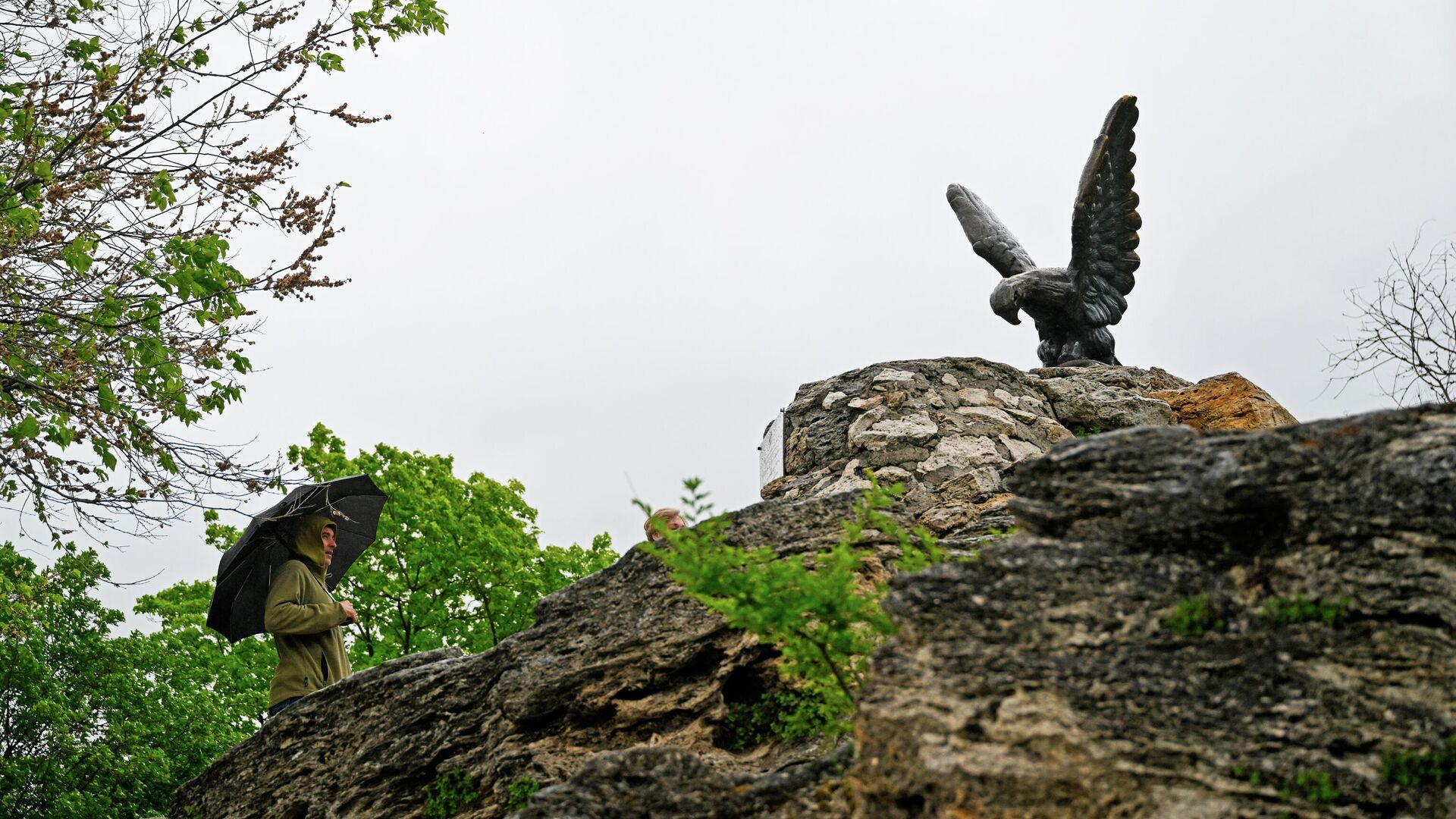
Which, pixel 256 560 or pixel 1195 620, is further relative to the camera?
pixel 256 560

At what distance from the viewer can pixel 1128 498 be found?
3568mm

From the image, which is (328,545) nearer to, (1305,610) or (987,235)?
(1305,610)

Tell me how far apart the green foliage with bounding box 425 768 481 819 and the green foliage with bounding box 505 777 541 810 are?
341 mm

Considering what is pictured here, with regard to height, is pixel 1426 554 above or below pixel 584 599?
below

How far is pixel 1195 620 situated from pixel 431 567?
1586cm

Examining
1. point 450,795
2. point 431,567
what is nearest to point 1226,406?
point 450,795

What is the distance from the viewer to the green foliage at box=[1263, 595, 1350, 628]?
329 cm

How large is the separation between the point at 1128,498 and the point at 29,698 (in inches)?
600

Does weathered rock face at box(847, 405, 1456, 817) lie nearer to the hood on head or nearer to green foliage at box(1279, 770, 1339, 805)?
green foliage at box(1279, 770, 1339, 805)

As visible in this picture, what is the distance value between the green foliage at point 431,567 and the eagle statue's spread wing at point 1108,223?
32.2ft

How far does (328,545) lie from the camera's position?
7078 mm

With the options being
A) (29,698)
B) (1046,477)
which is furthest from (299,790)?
(29,698)

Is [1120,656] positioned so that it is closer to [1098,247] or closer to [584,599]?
[584,599]

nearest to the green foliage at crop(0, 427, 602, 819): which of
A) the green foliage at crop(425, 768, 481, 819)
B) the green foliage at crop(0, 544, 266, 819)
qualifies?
the green foliage at crop(0, 544, 266, 819)
